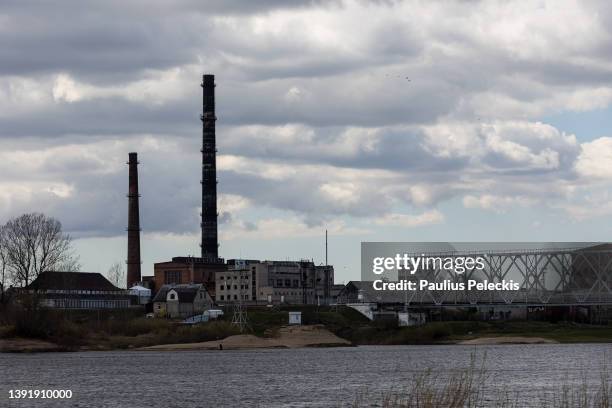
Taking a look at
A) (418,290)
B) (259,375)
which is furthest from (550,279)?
(259,375)

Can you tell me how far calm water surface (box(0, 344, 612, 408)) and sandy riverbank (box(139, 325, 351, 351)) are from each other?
12719 mm

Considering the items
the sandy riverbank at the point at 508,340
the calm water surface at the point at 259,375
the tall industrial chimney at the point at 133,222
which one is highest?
the tall industrial chimney at the point at 133,222

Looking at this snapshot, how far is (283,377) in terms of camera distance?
3100 inches

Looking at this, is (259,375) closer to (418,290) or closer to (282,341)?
(282,341)

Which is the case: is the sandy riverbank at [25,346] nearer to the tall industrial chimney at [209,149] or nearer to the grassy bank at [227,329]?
the grassy bank at [227,329]

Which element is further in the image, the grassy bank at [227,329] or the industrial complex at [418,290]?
the industrial complex at [418,290]

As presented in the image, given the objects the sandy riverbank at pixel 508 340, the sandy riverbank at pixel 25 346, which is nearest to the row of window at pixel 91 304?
the sandy riverbank at pixel 25 346

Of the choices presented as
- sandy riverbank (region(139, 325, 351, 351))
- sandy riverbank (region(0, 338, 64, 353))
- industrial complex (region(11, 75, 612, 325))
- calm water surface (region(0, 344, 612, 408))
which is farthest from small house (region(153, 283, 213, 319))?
calm water surface (region(0, 344, 612, 408))

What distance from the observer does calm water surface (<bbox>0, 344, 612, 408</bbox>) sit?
61.9 meters

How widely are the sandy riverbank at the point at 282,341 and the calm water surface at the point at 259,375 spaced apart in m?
12.7

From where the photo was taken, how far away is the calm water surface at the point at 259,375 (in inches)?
2438

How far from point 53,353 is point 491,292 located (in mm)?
76815

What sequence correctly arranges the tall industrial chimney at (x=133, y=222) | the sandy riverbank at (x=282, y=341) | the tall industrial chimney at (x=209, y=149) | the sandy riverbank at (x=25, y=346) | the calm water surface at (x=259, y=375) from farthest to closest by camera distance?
1. the tall industrial chimney at (x=209, y=149)
2. the tall industrial chimney at (x=133, y=222)
3. the sandy riverbank at (x=282, y=341)
4. the sandy riverbank at (x=25, y=346)
5. the calm water surface at (x=259, y=375)

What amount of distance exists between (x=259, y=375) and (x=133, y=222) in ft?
351
